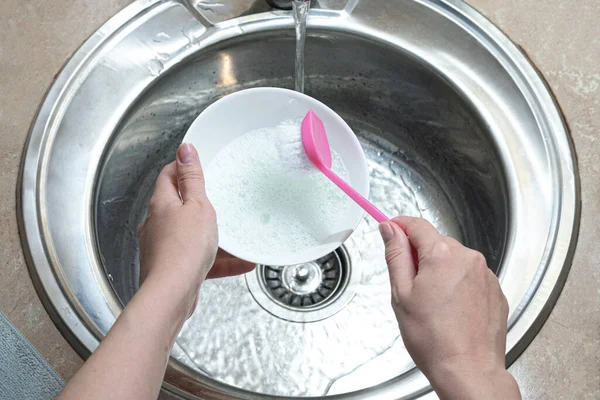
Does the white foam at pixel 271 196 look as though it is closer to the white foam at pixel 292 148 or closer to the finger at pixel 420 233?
the white foam at pixel 292 148

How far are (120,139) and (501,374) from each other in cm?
59

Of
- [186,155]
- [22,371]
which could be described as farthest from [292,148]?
[22,371]

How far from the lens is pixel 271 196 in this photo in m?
0.72

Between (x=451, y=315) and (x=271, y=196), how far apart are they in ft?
0.96

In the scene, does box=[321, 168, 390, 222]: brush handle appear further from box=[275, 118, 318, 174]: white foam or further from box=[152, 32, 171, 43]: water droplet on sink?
box=[152, 32, 171, 43]: water droplet on sink

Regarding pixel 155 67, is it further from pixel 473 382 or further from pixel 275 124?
pixel 473 382

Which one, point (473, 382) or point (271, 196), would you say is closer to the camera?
point (473, 382)

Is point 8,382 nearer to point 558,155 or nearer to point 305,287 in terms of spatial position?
point 305,287

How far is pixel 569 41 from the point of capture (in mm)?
778

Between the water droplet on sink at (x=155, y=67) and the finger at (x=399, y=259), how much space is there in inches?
16.4

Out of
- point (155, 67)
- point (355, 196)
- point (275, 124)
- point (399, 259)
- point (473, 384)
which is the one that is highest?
point (155, 67)

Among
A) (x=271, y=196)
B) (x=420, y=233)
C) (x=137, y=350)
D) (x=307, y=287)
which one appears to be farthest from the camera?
(x=307, y=287)

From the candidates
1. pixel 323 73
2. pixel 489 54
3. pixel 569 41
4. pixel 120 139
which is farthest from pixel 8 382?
pixel 569 41

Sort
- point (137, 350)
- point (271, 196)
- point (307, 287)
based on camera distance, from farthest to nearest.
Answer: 1. point (307, 287)
2. point (271, 196)
3. point (137, 350)
